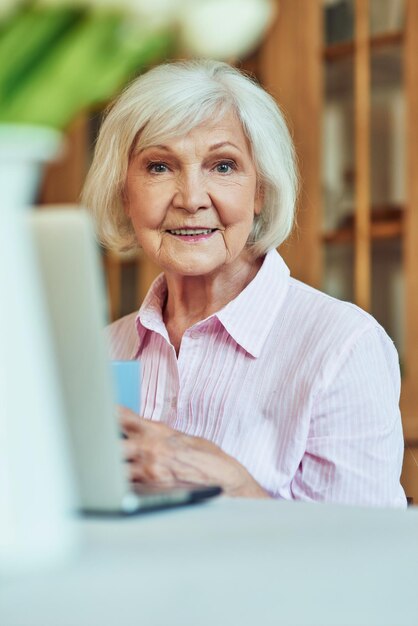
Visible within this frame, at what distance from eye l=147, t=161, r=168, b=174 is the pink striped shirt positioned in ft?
0.83

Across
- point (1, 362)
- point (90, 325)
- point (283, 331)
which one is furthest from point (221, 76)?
point (1, 362)

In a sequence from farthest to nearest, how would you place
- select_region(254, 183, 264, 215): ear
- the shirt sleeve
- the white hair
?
select_region(254, 183, 264, 215): ear < the white hair < the shirt sleeve

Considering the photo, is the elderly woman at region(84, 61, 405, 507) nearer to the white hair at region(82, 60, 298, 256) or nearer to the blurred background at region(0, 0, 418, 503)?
the white hair at region(82, 60, 298, 256)

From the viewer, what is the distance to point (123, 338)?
6.33ft

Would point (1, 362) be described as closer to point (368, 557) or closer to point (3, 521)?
point (3, 521)

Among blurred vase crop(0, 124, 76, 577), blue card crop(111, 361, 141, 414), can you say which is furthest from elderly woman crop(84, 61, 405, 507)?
blurred vase crop(0, 124, 76, 577)

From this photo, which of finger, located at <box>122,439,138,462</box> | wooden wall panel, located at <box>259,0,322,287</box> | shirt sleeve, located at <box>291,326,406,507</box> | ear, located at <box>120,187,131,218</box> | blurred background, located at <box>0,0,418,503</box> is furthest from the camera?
wooden wall panel, located at <box>259,0,322,287</box>

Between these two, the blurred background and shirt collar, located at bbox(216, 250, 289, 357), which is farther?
the blurred background

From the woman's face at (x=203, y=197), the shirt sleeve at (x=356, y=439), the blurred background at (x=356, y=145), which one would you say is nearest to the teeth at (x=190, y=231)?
the woman's face at (x=203, y=197)

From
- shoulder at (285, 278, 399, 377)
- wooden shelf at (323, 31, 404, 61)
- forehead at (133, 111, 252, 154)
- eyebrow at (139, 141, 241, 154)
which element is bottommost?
shoulder at (285, 278, 399, 377)

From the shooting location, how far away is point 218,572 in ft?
1.73

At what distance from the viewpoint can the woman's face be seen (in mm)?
1751

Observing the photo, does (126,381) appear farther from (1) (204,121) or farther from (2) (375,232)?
Answer: (2) (375,232)

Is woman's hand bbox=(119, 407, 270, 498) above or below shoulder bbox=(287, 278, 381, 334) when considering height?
below
